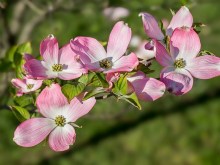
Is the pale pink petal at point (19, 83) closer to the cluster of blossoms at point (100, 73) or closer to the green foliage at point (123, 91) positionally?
the cluster of blossoms at point (100, 73)

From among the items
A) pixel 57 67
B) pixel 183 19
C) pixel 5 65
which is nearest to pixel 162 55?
pixel 183 19

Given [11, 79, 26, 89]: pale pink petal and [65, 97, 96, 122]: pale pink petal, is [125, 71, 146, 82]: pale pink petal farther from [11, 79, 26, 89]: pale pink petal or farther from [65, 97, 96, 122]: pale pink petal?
[11, 79, 26, 89]: pale pink petal

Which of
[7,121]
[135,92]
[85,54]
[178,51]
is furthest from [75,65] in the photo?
[7,121]

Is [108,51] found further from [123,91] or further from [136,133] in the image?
[136,133]

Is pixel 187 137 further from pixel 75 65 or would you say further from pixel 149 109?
pixel 75 65

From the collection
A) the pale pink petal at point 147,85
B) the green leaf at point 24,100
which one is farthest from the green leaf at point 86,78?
the green leaf at point 24,100

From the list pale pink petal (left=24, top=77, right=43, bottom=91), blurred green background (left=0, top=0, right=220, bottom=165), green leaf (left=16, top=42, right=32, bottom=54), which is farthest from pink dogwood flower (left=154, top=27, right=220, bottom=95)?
blurred green background (left=0, top=0, right=220, bottom=165)
